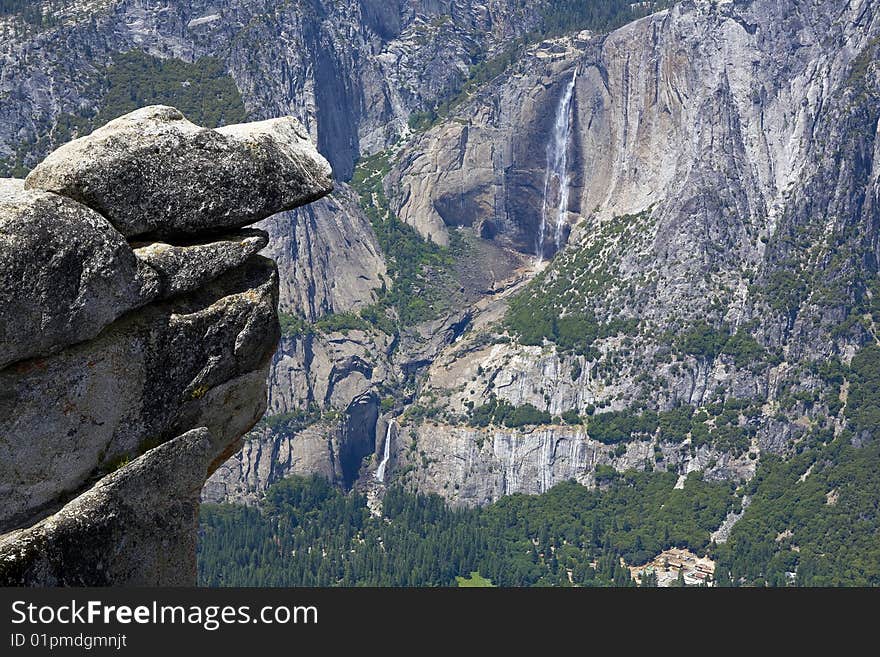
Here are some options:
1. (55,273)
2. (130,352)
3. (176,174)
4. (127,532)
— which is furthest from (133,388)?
(176,174)

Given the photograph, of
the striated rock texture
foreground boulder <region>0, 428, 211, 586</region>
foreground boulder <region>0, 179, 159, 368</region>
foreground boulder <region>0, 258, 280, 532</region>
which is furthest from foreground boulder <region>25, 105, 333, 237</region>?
foreground boulder <region>0, 428, 211, 586</region>

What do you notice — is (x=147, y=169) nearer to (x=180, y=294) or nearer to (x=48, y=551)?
(x=180, y=294)

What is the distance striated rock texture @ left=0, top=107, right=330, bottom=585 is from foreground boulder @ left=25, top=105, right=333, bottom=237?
0.13 feet

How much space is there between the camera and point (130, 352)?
30.1 meters

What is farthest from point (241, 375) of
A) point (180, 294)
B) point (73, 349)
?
point (73, 349)

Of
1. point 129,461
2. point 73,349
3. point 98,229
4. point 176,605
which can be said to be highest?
point 98,229

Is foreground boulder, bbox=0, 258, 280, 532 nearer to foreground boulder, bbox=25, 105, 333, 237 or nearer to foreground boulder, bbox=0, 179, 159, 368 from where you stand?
foreground boulder, bbox=0, 179, 159, 368

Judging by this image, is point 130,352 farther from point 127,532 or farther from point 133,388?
point 127,532

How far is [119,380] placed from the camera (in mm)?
29969

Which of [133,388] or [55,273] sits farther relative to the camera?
[133,388]

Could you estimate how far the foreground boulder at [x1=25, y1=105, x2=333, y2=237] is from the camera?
29.5 m

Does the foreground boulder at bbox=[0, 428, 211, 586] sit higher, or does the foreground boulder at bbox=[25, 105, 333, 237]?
the foreground boulder at bbox=[25, 105, 333, 237]

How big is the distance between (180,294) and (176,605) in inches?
246

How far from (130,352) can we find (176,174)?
355 cm
